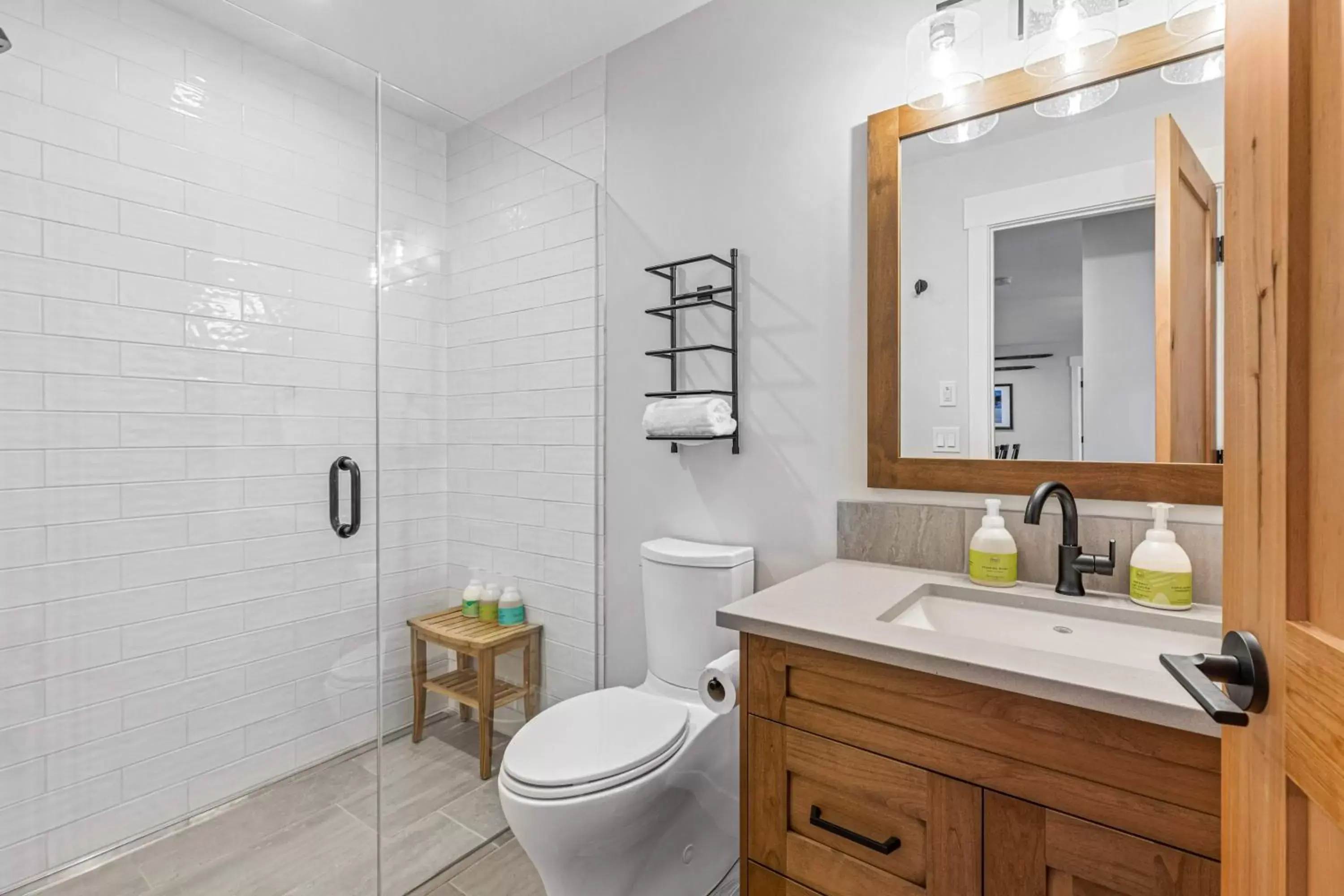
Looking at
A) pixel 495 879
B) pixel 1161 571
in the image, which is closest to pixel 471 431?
pixel 495 879

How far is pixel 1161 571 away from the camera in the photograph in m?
1.11

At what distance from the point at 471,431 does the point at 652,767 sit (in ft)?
3.48

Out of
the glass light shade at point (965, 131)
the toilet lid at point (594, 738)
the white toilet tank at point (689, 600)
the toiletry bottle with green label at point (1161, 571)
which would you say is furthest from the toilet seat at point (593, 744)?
the glass light shade at point (965, 131)

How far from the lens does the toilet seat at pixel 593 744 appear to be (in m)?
1.28

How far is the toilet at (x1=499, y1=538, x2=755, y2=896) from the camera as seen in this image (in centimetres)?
128

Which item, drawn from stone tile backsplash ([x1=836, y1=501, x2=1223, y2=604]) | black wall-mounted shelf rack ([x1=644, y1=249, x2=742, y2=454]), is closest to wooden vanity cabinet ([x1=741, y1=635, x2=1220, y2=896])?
stone tile backsplash ([x1=836, y1=501, x2=1223, y2=604])

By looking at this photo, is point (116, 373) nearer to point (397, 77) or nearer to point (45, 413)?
point (45, 413)

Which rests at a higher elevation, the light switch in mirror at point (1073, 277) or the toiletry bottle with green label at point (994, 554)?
the light switch in mirror at point (1073, 277)

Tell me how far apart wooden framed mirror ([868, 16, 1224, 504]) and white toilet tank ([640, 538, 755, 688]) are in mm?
469

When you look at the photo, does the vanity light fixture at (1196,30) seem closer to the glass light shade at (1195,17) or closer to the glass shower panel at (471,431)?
the glass light shade at (1195,17)

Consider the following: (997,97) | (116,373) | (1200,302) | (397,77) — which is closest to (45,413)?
(116,373)

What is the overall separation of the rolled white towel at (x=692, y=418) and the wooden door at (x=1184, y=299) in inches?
37.5

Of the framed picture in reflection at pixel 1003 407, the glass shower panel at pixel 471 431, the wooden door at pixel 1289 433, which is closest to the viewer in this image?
the wooden door at pixel 1289 433

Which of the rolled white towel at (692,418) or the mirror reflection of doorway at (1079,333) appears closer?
the mirror reflection of doorway at (1079,333)
